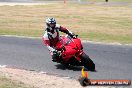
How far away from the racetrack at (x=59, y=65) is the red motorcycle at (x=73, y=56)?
0.93ft

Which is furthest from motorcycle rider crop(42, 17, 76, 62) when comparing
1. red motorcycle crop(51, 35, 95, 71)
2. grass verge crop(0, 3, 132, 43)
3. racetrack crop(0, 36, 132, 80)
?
grass verge crop(0, 3, 132, 43)

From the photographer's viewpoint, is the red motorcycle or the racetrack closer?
the racetrack

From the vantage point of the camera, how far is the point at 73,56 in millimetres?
15453

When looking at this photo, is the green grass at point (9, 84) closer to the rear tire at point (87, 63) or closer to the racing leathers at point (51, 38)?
the racing leathers at point (51, 38)

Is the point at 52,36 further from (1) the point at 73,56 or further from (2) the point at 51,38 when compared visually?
(1) the point at 73,56

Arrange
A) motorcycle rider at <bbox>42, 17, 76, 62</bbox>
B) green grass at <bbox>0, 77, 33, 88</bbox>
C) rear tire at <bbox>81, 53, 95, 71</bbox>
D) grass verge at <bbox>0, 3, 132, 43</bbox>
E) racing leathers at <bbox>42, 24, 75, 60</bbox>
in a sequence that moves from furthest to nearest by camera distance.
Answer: grass verge at <bbox>0, 3, 132, 43</bbox> → racing leathers at <bbox>42, 24, 75, 60</bbox> → motorcycle rider at <bbox>42, 17, 76, 62</bbox> → rear tire at <bbox>81, 53, 95, 71</bbox> → green grass at <bbox>0, 77, 33, 88</bbox>

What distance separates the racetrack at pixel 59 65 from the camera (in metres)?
15.0

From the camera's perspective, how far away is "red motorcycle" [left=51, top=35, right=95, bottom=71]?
604 inches

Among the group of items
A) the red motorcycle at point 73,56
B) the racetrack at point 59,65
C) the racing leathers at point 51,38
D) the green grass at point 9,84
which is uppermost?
the racing leathers at point 51,38

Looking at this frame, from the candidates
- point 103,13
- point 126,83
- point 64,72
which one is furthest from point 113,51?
point 103,13

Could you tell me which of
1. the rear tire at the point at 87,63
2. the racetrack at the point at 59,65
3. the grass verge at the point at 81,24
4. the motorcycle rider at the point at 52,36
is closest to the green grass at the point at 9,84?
the racetrack at the point at 59,65

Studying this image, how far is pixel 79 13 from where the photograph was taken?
3912 cm

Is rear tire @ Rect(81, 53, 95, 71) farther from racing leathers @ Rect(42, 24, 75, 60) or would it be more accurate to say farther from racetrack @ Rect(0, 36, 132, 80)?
racing leathers @ Rect(42, 24, 75, 60)

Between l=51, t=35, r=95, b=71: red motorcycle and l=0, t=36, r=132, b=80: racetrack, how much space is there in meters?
0.28
